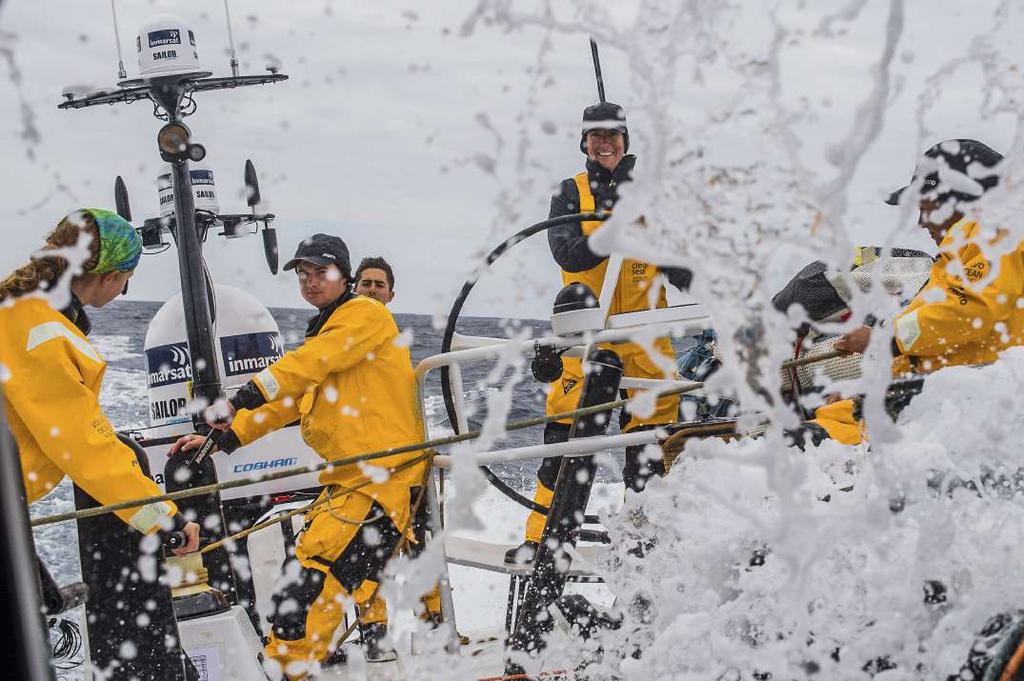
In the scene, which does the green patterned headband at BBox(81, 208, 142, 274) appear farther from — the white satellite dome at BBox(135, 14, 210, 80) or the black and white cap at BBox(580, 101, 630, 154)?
the white satellite dome at BBox(135, 14, 210, 80)

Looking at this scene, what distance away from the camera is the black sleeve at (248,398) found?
3.74 metres

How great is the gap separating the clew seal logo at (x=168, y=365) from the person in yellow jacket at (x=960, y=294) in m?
3.82

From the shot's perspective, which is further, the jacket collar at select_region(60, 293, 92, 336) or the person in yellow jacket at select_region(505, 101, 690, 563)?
the person in yellow jacket at select_region(505, 101, 690, 563)

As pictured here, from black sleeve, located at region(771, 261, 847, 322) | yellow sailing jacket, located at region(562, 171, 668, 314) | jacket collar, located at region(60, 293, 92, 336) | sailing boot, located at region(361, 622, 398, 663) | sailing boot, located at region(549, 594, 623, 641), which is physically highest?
jacket collar, located at region(60, 293, 92, 336)

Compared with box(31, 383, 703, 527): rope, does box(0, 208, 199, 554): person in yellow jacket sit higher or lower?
higher

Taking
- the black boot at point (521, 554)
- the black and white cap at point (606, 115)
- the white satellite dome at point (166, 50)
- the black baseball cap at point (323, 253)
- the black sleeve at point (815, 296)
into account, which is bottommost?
the black boot at point (521, 554)

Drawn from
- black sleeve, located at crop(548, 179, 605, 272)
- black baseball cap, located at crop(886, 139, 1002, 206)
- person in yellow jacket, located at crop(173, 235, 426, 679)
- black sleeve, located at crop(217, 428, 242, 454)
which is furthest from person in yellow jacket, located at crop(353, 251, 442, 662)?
black baseball cap, located at crop(886, 139, 1002, 206)

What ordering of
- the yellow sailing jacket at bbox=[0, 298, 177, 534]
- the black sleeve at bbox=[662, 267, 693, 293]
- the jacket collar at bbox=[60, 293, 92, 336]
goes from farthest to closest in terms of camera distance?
the black sleeve at bbox=[662, 267, 693, 293] → the jacket collar at bbox=[60, 293, 92, 336] → the yellow sailing jacket at bbox=[0, 298, 177, 534]

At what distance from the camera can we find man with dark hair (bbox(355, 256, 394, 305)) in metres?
5.05

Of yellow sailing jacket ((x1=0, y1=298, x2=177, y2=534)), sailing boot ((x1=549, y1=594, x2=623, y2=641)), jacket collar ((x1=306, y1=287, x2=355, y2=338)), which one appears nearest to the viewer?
yellow sailing jacket ((x1=0, y1=298, x2=177, y2=534))

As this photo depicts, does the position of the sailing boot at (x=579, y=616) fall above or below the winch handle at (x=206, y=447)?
below

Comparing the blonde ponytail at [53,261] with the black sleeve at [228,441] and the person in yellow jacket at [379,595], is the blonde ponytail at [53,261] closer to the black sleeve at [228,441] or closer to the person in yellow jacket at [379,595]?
the black sleeve at [228,441]

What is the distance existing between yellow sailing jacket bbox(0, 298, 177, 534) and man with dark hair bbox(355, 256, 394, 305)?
2220 mm

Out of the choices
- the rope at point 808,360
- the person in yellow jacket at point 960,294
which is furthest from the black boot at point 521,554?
the rope at point 808,360
